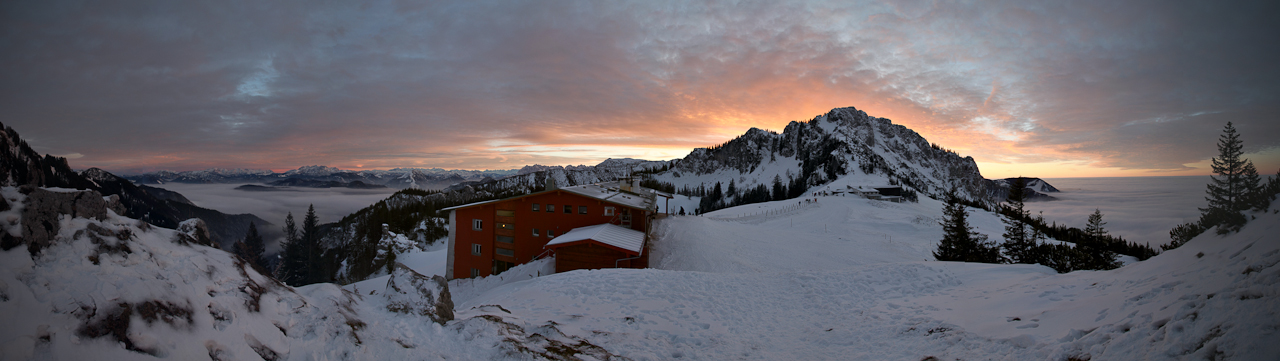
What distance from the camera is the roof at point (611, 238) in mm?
18906

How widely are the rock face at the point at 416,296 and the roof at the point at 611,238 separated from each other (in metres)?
12.2

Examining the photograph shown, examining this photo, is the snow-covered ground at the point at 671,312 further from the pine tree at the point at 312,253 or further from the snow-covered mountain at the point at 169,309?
the pine tree at the point at 312,253

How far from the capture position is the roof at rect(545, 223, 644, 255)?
62.0 feet

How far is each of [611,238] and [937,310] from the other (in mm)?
13654

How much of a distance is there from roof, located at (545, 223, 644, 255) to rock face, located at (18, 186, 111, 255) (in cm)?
1512

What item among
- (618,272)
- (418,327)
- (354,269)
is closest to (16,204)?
(418,327)

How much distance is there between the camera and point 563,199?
25344 millimetres

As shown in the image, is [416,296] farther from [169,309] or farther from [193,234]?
[169,309]

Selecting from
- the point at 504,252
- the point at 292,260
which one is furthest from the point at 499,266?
the point at 292,260

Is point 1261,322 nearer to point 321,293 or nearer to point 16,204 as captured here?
point 321,293

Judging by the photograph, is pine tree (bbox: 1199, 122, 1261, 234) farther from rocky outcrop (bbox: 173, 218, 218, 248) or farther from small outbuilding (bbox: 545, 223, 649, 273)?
small outbuilding (bbox: 545, 223, 649, 273)

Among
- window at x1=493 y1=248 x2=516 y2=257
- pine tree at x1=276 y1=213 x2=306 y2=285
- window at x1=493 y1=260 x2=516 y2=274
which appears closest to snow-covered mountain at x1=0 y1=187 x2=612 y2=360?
window at x1=493 y1=248 x2=516 y2=257

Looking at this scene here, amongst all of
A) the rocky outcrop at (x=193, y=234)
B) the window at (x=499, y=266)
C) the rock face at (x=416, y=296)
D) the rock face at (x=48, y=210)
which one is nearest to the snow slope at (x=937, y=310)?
the rock face at (x=416, y=296)

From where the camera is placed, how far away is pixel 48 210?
354 centimetres
